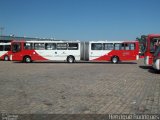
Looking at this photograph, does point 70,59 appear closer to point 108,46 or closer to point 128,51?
point 108,46

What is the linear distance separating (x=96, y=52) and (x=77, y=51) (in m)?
2.17

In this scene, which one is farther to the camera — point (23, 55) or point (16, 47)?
point (16, 47)

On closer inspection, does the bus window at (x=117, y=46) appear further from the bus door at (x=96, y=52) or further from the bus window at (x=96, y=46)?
the bus window at (x=96, y=46)

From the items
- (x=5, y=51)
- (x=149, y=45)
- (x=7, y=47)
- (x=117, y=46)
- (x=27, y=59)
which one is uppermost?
(x=149, y=45)

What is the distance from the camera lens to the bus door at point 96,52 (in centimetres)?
3403

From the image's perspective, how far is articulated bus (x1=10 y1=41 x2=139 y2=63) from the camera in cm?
3397

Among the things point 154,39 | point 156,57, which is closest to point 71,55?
point 154,39

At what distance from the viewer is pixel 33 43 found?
35.1 meters

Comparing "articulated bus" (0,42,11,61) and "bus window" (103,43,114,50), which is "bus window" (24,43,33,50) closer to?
"articulated bus" (0,42,11,61)

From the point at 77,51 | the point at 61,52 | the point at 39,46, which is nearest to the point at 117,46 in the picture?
the point at 77,51

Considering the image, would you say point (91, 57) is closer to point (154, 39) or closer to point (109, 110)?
point (154, 39)

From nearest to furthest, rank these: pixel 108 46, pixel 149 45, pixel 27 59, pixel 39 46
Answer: pixel 149 45
pixel 108 46
pixel 39 46
pixel 27 59

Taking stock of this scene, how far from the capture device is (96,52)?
34188 mm

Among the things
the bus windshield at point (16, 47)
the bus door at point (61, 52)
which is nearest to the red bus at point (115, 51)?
the bus door at point (61, 52)
